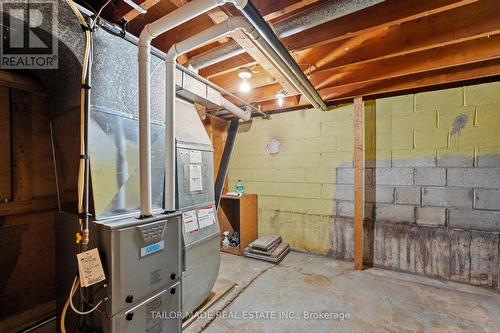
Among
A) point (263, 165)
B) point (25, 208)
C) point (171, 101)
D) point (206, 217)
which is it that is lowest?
point (206, 217)

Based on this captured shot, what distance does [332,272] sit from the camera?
8.79 feet

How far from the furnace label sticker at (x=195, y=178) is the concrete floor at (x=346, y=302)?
108 cm

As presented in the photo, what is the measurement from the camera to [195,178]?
1.95 metres

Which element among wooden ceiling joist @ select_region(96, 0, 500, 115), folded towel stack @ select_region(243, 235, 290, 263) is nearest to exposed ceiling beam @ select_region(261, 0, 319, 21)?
wooden ceiling joist @ select_region(96, 0, 500, 115)

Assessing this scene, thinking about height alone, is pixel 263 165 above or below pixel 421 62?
below

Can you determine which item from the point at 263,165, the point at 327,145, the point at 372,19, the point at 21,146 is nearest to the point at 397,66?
the point at 372,19

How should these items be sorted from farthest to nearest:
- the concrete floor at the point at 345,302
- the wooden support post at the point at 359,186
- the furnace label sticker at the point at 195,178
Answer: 1. the wooden support post at the point at 359,186
2. the furnace label sticker at the point at 195,178
3. the concrete floor at the point at 345,302

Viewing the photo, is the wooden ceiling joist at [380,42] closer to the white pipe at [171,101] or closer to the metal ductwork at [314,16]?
the metal ductwork at [314,16]

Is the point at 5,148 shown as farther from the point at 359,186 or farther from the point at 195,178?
the point at 359,186

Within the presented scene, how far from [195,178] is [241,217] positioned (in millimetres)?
1506

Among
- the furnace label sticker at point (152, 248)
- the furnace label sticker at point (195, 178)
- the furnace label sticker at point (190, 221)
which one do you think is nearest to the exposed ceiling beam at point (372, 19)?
the furnace label sticker at point (195, 178)

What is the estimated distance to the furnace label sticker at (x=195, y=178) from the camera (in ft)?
6.26

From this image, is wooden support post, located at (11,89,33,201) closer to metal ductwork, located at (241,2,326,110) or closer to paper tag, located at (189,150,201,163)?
paper tag, located at (189,150,201,163)

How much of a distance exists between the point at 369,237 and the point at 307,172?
3.85 feet
